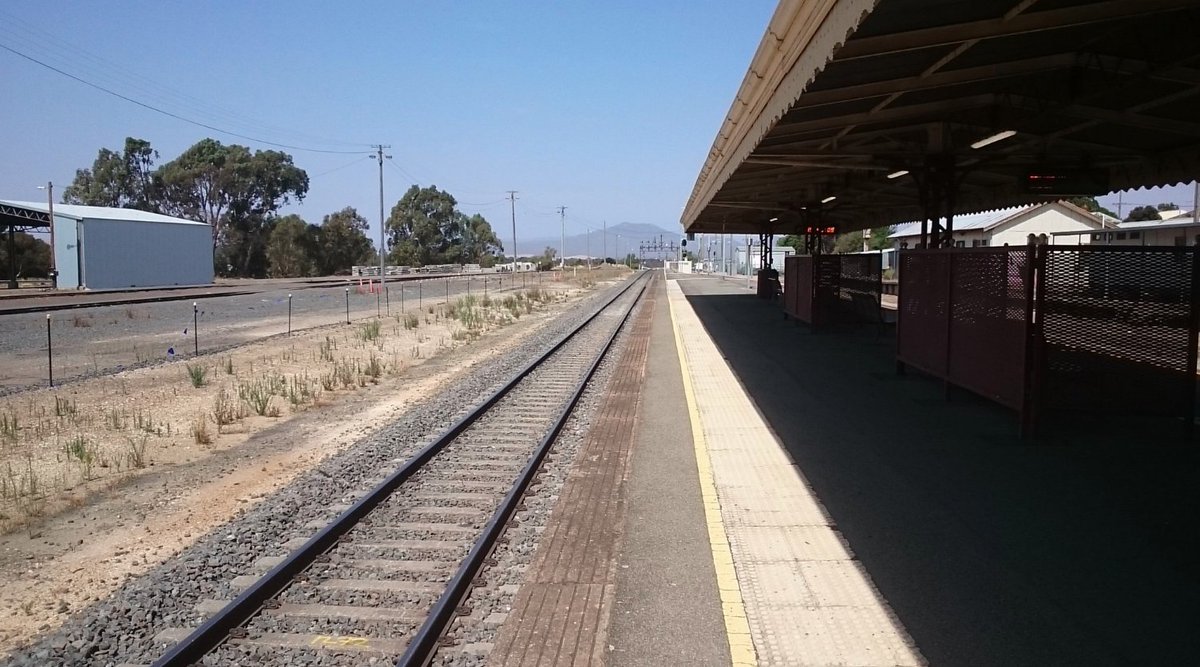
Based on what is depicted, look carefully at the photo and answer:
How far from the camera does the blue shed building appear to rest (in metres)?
57.5

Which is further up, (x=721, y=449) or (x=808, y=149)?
(x=808, y=149)

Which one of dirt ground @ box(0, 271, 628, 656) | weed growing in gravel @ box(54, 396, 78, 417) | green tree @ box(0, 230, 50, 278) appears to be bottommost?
dirt ground @ box(0, 271, 628, 656)

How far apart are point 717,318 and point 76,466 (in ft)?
76.1

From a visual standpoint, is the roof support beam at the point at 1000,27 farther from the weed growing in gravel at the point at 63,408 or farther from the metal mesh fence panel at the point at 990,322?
the weed growing in gravel at the point at 63,408

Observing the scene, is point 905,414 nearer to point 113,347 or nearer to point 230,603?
point 230,603

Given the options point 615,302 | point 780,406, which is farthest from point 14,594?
point 615,302

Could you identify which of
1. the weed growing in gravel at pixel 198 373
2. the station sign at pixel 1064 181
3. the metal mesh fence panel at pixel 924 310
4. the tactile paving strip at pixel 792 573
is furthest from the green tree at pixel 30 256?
the tactile paving strip at pixel 792 573

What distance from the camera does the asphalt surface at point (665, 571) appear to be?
4.63 m

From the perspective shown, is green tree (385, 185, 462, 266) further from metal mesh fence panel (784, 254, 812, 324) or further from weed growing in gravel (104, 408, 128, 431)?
weed growing in gravel (104, 408, 128, 431)

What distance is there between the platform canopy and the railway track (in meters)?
4.56

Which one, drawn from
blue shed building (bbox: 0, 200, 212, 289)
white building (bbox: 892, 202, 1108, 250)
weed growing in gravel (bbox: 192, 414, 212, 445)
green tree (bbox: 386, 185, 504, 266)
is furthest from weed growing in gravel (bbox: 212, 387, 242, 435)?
green tree (bbox: 386, 185, 504, 266)

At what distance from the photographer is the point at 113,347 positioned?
21328mm

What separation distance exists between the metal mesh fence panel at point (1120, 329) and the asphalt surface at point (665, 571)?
157 inches

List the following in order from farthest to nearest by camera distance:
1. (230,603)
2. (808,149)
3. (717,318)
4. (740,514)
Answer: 1. (717,318)
2. (808,149)
3. (740,514)
4. (230,603)
